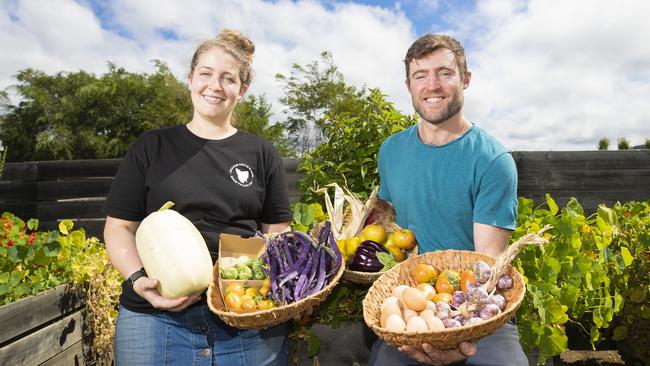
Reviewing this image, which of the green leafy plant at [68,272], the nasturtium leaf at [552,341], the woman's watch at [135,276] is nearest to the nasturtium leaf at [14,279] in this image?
the green leafy plant at [68,272]

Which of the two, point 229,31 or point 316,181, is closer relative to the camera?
point 229,31

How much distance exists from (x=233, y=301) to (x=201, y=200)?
1.72ft

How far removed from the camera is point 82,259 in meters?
3.45

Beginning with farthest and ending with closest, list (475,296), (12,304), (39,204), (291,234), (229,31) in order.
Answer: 1. (39,204)
2. (12,304)
3. (229,31)
4. (291,234)
5. (475,296)

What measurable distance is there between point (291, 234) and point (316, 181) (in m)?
1.27

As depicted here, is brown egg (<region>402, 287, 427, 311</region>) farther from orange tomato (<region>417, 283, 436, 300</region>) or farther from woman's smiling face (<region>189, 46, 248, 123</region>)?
woman's smiling face (<region>189, 46, 248, 123</region>)

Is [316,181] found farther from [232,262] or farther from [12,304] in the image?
[12,304]

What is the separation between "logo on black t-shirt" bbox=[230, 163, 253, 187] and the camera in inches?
90.0

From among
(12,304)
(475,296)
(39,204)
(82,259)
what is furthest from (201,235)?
(39,204)

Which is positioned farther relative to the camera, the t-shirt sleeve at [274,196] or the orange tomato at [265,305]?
the t-shirt sleeve at [274,196]

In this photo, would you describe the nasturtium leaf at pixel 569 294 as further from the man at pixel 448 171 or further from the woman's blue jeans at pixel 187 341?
the woman's blue jeans at pixel 187 341

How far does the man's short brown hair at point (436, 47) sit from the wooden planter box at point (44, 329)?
2.54m

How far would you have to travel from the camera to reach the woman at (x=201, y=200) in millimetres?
2080

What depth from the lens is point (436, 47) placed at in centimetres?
228
